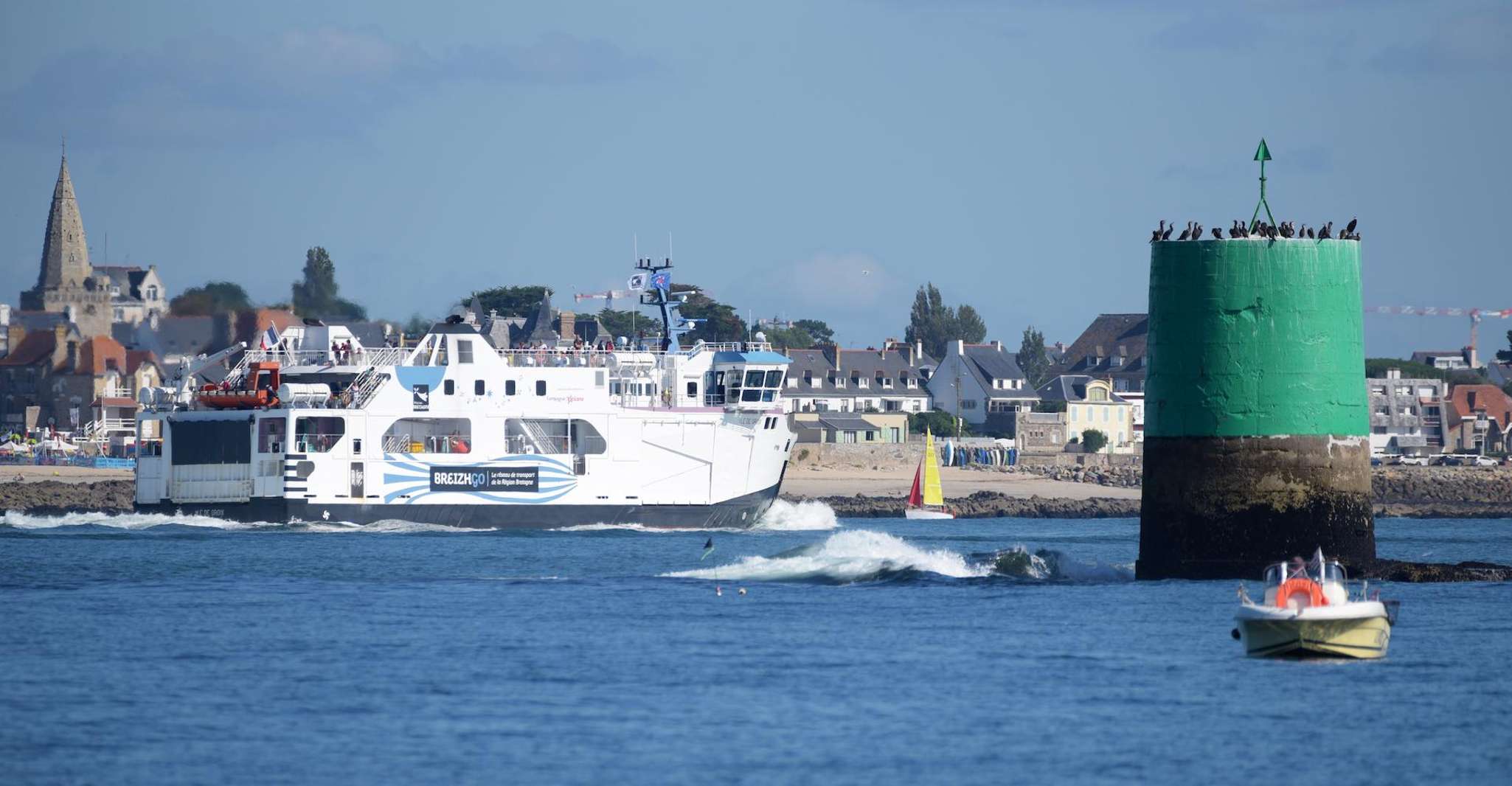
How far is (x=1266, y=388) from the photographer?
117ft

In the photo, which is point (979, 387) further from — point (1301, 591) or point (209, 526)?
point (1301, 591)

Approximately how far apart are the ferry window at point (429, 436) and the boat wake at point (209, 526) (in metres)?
2.32

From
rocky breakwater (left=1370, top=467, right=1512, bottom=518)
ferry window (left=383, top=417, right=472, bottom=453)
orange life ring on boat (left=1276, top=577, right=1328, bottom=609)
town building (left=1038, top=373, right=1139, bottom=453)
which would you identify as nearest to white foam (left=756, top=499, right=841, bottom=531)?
ferry window (left=383, top=417, right=472, bottom=453)

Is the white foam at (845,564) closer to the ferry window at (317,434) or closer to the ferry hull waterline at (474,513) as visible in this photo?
the ferry hull waterline at (474,513)

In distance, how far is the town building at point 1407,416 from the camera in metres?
132

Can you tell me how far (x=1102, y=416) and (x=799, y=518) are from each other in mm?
58462

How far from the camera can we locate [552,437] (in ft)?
210

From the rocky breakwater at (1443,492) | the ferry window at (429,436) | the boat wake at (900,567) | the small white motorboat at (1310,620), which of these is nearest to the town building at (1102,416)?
the rocky breakwater at (1443,492)

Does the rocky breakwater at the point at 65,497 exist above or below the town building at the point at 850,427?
below

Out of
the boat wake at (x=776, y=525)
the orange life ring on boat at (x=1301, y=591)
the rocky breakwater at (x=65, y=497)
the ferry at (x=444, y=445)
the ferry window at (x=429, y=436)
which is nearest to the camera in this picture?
the orange life ring on boat at (x=1301, y=591)

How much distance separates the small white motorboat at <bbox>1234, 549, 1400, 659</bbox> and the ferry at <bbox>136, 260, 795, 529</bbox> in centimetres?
3593

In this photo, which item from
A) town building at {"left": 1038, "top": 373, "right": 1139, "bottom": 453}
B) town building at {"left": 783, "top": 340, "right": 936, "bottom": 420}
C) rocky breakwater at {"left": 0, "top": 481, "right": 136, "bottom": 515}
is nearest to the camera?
rocky breakwater at {"left": 0, "top": 481, "right": 136, "bottom": 515}

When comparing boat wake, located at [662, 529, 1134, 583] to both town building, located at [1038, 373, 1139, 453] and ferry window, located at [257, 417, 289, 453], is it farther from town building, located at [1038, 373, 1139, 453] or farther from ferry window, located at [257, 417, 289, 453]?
town building, located at [1038, 373, 1139, 453]

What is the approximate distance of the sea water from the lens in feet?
76.4
